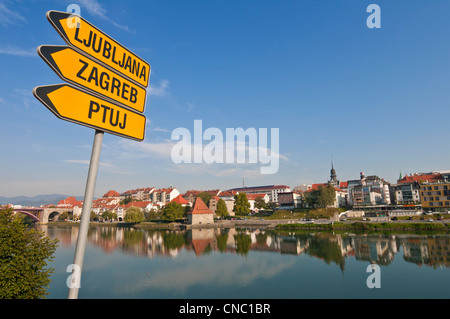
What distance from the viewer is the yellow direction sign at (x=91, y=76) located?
Answer: 2.99 m

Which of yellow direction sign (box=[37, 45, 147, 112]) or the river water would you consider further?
the river water

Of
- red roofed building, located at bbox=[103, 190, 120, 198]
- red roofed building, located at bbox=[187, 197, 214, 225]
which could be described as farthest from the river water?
red roofed building, located at bbox=[103, 190, 120, 198]

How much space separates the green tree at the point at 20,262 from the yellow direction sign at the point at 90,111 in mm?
8996

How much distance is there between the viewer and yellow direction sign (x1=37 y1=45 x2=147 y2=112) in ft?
9.80

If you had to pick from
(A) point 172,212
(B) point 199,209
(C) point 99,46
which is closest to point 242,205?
(B) point 199,209

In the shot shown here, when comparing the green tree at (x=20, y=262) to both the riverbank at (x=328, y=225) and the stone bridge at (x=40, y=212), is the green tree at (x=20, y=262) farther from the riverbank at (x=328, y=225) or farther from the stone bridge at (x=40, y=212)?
the stone bridge at (x=40, y=212)

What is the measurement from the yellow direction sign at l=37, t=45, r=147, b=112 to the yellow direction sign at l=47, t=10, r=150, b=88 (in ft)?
0.39

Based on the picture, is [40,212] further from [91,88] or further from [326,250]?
[91,88]

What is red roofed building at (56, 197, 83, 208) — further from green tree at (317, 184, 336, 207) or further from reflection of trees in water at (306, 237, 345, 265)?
reflection of trees in water at (306, 237, 345, 265)

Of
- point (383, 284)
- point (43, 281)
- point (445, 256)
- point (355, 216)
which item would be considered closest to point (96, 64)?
point (43, 281)

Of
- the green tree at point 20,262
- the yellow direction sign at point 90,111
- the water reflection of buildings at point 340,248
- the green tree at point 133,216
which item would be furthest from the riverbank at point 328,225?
the yellow direction sign at point 90,111
